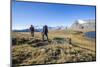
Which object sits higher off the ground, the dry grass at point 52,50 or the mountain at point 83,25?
the mountain at point 83,25

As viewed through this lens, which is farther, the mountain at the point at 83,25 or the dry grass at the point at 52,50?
the mountain at the point at 83,25

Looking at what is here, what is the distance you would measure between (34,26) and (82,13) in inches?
25.5

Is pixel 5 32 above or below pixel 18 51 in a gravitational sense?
above

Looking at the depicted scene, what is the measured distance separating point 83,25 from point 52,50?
52cm

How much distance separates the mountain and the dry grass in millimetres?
76

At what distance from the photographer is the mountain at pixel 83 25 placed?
2464mm

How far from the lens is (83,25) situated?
2.51 m

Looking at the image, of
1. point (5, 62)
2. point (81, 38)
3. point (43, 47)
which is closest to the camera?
point (5, 62)

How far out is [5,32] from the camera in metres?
2.19

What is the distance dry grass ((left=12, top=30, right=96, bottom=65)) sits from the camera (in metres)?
2.26

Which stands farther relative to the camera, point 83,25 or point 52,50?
point 83,25

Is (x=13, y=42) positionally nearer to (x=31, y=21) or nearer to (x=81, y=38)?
(x=31, y=21)

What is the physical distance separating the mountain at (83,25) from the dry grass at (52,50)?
76 mm

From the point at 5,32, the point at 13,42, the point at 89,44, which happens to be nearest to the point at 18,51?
the point at 13,42
